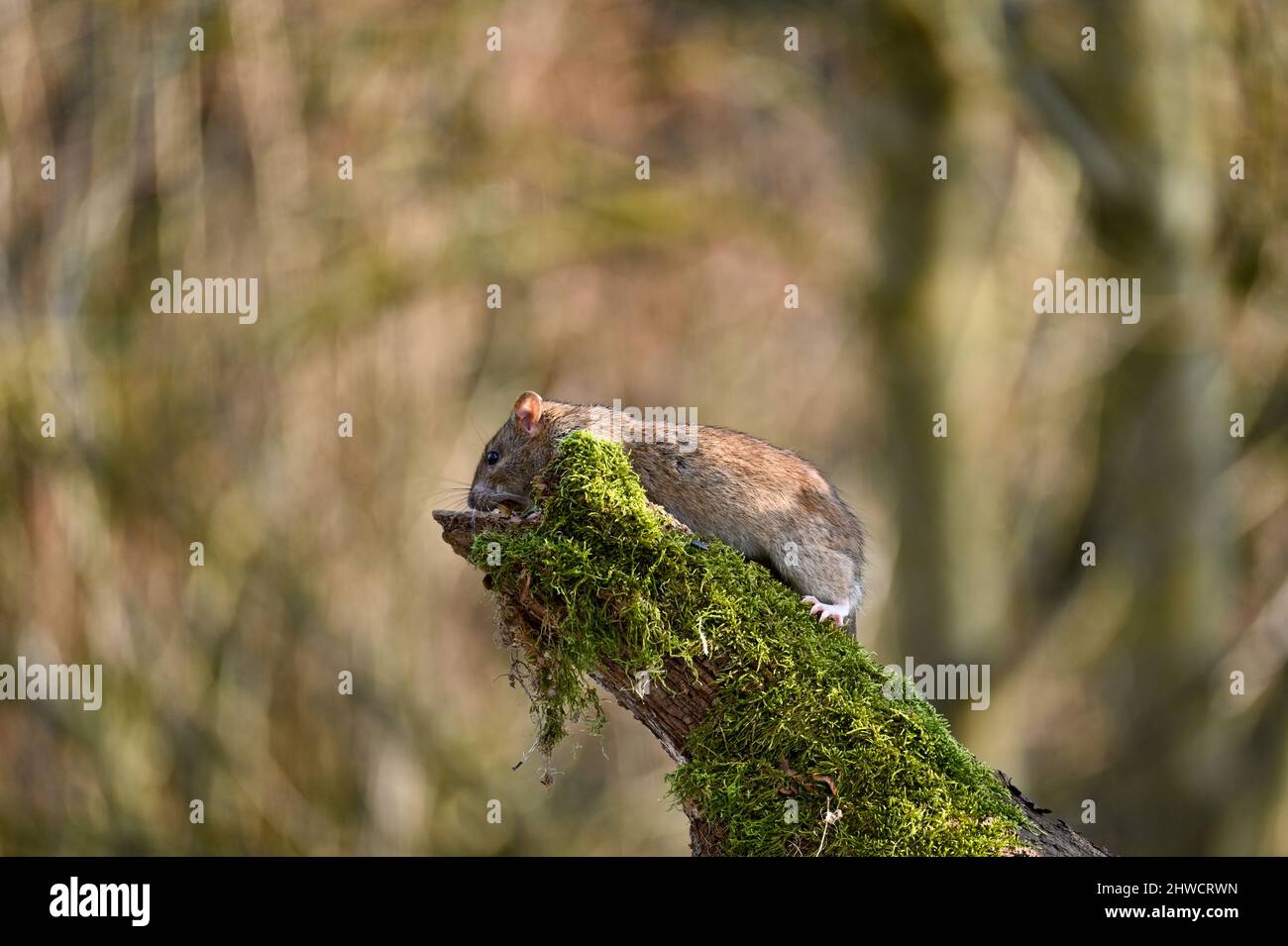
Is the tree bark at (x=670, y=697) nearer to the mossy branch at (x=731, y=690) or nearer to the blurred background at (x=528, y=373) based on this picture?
the mossy branch at (x=731, y=690)

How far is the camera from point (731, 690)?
4.94 metres

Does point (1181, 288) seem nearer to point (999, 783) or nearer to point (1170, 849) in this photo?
point (1170, 849)

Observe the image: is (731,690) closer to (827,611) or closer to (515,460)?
(827,611)

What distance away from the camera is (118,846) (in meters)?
10.5

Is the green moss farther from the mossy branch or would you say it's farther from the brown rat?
the brown rat

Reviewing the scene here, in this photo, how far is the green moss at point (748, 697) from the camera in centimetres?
487

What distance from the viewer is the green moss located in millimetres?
4871

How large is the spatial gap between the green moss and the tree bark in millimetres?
37

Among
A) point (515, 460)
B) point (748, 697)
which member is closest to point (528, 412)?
point (515, 460)

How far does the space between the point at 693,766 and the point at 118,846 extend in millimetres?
6760

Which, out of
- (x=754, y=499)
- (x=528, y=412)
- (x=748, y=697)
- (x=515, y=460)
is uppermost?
(x=528, y=412)

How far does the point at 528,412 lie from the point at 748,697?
197cm

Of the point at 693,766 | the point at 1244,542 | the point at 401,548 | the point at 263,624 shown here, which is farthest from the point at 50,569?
the point at 1244,542

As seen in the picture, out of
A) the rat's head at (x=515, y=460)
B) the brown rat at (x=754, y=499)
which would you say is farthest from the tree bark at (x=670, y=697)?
the rat's head at (x=515, y=460)
